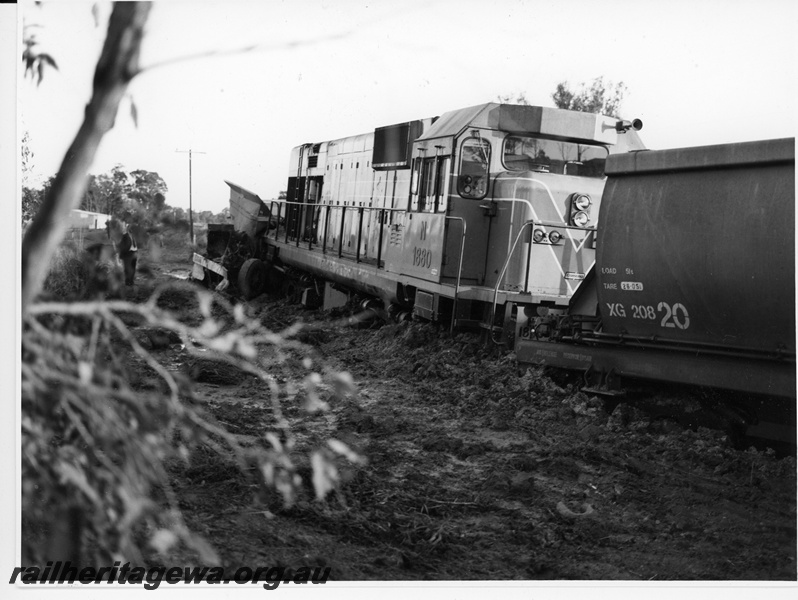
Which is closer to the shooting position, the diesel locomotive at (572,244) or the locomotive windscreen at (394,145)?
the diesel locomotive at (572,244)

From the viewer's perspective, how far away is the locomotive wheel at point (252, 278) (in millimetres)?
16094

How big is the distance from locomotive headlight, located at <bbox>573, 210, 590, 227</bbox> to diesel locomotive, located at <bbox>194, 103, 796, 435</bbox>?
3 centimetres

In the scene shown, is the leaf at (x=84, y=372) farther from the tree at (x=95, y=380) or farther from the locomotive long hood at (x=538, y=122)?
the locomotive long hood at (x=538, y=122)

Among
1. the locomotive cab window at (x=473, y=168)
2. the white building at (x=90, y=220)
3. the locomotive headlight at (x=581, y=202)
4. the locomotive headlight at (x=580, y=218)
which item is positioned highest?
the locomotive cab window at (x=473, y=168)

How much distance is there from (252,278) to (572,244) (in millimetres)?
8386

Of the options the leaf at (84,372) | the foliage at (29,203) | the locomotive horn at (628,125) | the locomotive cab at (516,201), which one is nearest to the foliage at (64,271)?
Answer: the foliage at (29,203)

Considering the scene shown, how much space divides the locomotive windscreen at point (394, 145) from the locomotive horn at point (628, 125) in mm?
2899

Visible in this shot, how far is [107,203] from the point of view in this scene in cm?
462

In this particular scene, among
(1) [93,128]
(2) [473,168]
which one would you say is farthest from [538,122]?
(1) [93,128]

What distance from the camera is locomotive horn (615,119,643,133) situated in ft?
30.9

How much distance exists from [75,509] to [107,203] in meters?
2.36

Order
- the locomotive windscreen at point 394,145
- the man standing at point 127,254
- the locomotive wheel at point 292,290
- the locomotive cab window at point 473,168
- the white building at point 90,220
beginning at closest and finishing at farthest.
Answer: the man standing at point 127,254
the white building at point 90,220
the locomotive cab window at point 473,168
the locomotive windscreen at point 394,145
the locomotive wheel at point 292,290

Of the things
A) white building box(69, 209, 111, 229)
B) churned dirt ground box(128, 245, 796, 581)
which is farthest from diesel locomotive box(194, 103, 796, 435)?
white building box(69, 209, 111, 229)

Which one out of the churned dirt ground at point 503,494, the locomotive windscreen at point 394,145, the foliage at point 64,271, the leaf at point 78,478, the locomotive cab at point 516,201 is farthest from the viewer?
the locomotive windscreen at point 394,145
